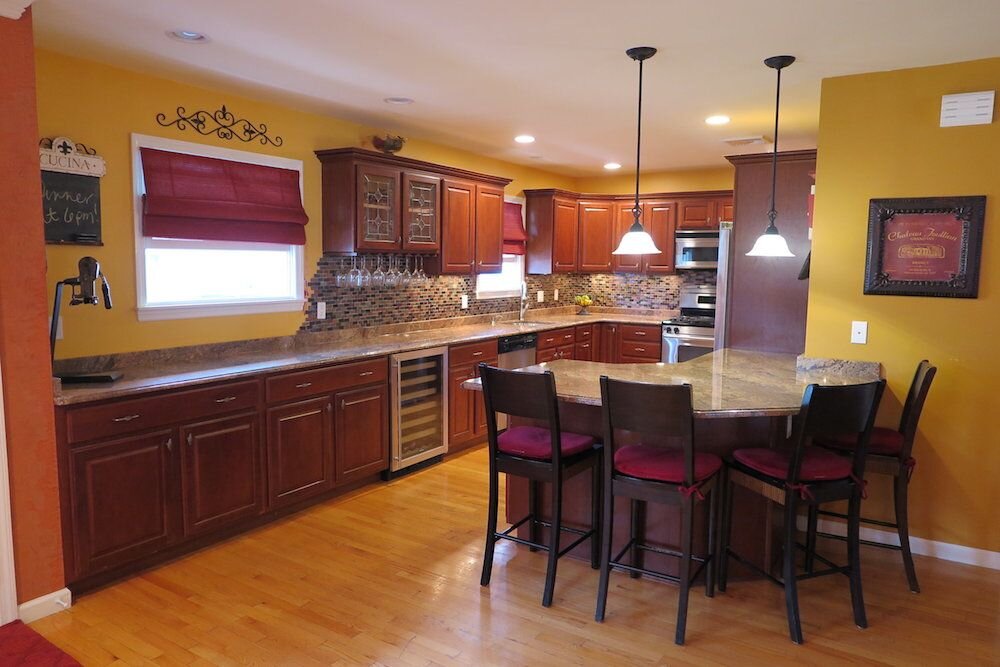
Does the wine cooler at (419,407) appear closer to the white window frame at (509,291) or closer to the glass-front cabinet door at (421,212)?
the glass-front cabinet door at (421,212)

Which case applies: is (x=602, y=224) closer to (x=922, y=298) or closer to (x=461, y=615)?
(x=922, y=298)

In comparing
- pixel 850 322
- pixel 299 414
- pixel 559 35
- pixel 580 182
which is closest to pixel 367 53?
pixel 559 35

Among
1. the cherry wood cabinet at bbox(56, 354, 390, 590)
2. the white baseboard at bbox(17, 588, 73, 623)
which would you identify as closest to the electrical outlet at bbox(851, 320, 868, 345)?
the cherry wood cabinet at bbox(56, 354, 390, 590)

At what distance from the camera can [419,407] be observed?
490 centimetres

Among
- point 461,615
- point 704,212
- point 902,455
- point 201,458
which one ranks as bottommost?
point 461,615

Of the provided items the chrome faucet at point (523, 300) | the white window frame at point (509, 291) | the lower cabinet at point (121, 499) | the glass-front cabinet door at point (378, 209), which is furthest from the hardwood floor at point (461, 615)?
the chrome faucet at point (523, 300)

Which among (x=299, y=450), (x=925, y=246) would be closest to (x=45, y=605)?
(x=299, y=450)

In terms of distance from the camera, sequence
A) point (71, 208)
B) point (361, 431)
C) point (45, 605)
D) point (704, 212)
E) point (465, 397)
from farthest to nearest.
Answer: point (704, 212) < point (465, 397) < point (361, 431) < point (71, 208) < point (45, 605)

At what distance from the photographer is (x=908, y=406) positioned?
318cm

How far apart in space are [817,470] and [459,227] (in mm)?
3572

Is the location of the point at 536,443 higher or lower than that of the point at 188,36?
lower

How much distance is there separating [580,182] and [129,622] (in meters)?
6.55

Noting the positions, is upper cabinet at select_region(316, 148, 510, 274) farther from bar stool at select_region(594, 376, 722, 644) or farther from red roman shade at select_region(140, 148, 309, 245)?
bar stool at select_region(594, 376, 722, 644)

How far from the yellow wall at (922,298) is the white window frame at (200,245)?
326 centimetres
